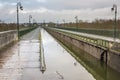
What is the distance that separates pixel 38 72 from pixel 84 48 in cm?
2053

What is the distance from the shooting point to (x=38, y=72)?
62.7 feet

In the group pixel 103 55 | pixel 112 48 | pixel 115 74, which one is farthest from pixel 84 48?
pixel 115 74

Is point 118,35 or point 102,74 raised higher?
point 118,35

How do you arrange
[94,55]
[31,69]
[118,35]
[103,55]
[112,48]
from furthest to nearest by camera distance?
[118,35] < [94,55] < [103,55] < [112,48] < [31,69]

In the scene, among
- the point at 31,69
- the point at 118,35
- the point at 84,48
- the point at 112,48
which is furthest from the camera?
the point at 84,48

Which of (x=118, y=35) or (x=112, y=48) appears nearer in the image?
(x=112, y=48)

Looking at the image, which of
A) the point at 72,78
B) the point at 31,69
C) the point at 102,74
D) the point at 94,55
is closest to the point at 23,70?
the point at 31,69

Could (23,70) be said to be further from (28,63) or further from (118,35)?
(118,35)

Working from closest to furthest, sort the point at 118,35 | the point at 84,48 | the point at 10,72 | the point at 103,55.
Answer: the point at 10,72 → the point at 103,55 → the point at 118,35 → the point at 84,48

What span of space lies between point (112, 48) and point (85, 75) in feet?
17.2

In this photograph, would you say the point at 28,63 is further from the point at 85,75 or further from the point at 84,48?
the point at 84,48

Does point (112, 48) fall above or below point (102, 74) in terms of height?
above

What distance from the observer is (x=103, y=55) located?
2753 cm

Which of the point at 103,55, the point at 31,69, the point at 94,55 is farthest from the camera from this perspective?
the point at 94,55
